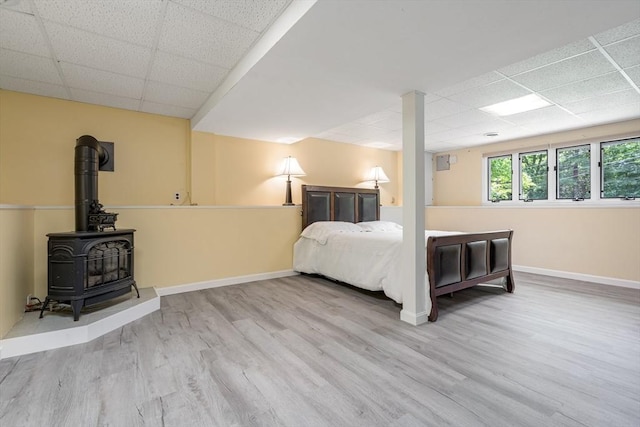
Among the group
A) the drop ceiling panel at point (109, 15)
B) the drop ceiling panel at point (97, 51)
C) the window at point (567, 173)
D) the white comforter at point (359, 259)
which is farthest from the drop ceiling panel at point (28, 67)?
the window at point (567, 173)

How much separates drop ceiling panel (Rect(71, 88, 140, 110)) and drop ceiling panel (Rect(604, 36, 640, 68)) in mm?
4763

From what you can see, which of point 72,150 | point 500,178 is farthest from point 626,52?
point 72,150

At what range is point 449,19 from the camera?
1.77 metres

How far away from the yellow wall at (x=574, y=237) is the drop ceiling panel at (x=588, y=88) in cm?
194

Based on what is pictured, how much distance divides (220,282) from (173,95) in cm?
247

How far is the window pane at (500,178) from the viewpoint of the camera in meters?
5.59

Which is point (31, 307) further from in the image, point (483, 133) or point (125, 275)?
point (483, 133)

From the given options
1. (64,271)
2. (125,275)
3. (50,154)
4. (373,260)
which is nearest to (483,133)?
(373,260)

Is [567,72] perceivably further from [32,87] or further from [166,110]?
[32,87]

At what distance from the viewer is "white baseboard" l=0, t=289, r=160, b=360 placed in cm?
212

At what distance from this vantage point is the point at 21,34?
2.22 metres

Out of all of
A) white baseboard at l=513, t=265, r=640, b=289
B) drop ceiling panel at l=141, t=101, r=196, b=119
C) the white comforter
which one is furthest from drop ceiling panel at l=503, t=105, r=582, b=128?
drop ceiling panel at l=141, t=101, r=196, b=119

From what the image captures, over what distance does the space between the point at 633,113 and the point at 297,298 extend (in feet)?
16.7

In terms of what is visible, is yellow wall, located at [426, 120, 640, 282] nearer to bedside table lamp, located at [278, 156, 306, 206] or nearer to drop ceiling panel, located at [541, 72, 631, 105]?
drop ceiling panel, located at [541, 72, 631, 105]
